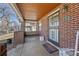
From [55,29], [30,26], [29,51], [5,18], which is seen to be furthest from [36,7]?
[30,26]

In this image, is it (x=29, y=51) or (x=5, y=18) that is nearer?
(x=5, y=18)

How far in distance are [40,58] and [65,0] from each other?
2.76 feet

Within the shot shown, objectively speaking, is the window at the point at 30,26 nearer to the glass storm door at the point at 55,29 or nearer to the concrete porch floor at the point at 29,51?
the concrete porch floor at the point at 29,51

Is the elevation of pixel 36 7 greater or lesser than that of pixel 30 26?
greater

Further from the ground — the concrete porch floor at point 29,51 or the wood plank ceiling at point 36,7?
the wood plank ceiling at point 36,7

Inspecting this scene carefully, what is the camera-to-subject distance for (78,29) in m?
3.38

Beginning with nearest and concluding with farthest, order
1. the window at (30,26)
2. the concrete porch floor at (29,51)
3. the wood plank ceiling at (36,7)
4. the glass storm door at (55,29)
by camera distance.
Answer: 1. the wood plank ceiling at (36,7)
2. the concrete porch floor at (29,51)
3. the glass storm door at (55,29)
4. the window at (30,26)

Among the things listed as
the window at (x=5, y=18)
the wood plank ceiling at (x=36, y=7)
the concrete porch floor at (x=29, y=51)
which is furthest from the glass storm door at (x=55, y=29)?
the window at (x=5, y=18)

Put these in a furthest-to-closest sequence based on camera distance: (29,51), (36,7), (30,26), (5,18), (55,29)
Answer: (30,26)
(55,29)
(36,7)
(29,51)
(5,18)

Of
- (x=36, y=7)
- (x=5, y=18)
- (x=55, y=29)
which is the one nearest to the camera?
(x=5, y=18)

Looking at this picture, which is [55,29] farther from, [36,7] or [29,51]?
[29,51]

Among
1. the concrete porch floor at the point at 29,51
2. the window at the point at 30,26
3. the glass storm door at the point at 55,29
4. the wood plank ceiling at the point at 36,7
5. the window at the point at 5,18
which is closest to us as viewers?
the window at the point at 5,18

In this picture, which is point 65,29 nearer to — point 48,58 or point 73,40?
point 73,40

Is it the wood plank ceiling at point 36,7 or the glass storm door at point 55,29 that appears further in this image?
the glass storm door at point 55,29
